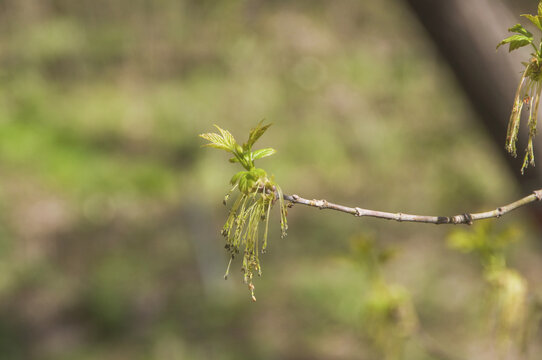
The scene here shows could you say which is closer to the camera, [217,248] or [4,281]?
[4,281]

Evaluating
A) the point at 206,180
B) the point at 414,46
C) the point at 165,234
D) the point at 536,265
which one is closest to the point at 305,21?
the point at 414,46

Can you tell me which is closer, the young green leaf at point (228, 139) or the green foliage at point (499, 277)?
the young green leaf at point (228, 139)

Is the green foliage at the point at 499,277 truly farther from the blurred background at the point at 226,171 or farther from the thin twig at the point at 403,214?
the thin twig at the point at 403,214

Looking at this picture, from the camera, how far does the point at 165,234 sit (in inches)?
179

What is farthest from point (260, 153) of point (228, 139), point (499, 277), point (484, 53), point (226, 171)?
point (226, 171)

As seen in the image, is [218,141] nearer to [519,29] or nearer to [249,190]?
[249,190]

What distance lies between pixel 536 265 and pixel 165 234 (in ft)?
9.03

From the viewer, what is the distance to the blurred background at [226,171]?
3.48m

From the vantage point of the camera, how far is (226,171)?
529 centimetres

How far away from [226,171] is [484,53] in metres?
4.10

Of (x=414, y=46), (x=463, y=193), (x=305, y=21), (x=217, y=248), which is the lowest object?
(x=217, y=248)

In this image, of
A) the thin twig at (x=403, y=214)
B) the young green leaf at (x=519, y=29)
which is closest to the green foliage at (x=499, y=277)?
the thin twig at (x=403, y=214)

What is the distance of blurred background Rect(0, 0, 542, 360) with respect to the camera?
348 centimetres

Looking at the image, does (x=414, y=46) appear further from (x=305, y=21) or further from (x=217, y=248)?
(x=217, y=248)
